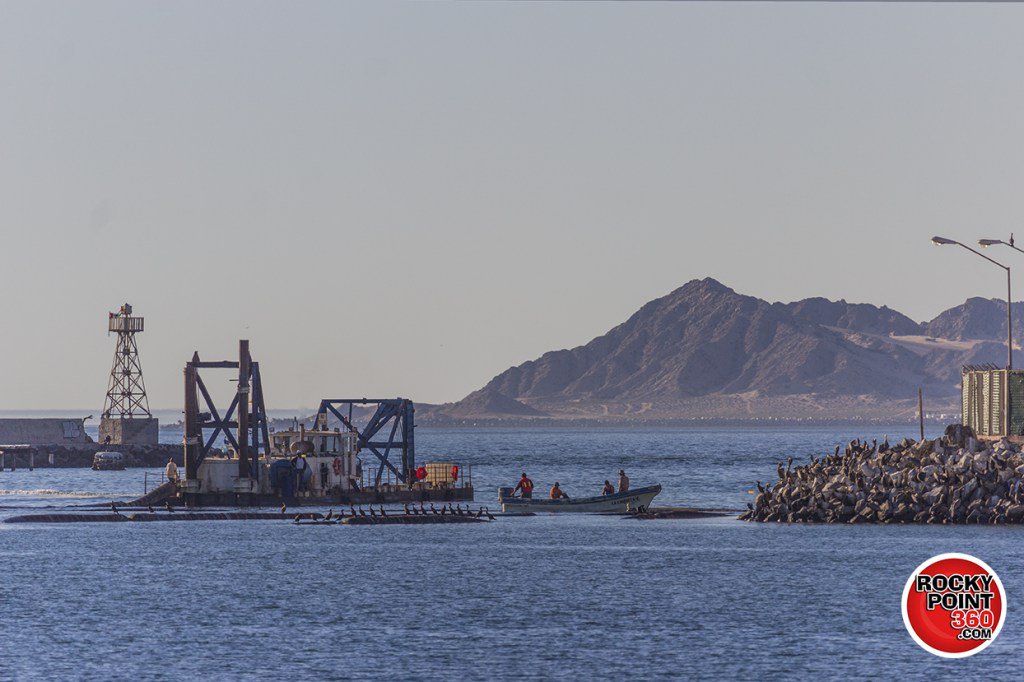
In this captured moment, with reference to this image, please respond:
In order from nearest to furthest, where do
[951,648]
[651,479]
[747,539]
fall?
[951,648], [747,539], [651,479]

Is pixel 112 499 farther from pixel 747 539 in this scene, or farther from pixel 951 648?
pixel 951 648

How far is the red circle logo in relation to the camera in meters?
49.8

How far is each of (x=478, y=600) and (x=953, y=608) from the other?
17828mm

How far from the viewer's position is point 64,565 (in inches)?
2992

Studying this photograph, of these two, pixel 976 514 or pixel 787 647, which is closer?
pixel 787 647

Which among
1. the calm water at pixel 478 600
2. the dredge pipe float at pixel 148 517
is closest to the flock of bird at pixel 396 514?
the dredge pipe float at pixel 148 517

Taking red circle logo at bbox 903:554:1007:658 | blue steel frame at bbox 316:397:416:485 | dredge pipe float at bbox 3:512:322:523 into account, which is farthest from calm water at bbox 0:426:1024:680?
blue steel frame at bbox 316:397:416:485

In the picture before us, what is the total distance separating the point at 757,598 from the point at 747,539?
21269 millimetres

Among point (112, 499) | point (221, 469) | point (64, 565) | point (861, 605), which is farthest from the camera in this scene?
point (112, 499)

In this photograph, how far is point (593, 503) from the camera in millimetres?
103562

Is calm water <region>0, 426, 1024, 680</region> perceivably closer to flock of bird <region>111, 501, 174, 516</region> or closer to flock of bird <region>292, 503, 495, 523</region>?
flock of bird <region>292, 503, 495, 523</region>

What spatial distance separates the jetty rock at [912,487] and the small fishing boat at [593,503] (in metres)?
7.77

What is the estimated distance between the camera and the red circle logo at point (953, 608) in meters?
49.8

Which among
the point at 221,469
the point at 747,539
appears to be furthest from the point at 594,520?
the point at 221,469
